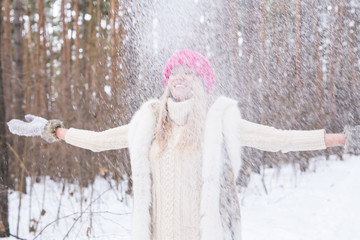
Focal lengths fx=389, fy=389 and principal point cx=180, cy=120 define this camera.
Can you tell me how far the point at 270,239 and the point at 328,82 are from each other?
7599mm

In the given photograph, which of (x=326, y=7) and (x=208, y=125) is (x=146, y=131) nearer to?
(x=208, y=125)

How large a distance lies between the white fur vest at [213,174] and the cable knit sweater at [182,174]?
48 millimetres

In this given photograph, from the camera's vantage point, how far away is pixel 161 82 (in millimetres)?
6988

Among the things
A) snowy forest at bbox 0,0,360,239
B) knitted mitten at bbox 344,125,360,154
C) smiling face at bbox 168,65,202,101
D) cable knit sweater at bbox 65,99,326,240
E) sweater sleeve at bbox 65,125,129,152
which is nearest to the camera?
knitted mitten at bbox 344,125,360,154

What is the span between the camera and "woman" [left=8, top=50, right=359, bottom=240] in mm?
1888

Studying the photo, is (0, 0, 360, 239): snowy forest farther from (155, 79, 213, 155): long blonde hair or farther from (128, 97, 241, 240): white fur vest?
(155, 79, 213, 155): long blonde hair

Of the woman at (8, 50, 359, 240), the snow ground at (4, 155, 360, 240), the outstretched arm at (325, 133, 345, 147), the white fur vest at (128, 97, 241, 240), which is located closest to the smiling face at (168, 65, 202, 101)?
the woman at (8, 50, 359, 240)

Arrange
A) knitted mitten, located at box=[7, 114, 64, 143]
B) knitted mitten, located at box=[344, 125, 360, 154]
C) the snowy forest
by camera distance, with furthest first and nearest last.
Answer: the snowy forest < knitted mitten, located at box=[7, 114, 64, 143] < knitted mitten, located at box=[344, 125, 360, 154]

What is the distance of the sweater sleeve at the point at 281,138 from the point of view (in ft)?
6.08

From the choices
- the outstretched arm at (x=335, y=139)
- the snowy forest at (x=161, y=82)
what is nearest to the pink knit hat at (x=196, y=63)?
the outstretched arm at (x=335, y=139)

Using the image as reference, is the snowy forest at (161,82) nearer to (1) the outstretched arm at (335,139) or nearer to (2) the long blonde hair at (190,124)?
(2) the long blonde hair at (190,124)

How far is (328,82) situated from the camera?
10906 millimetres

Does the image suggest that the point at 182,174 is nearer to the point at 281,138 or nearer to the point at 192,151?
the point at 192,151

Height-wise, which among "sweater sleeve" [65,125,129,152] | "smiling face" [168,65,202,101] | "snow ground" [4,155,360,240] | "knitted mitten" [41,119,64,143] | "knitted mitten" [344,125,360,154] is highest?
"smiling face" [168,65,202,101]
